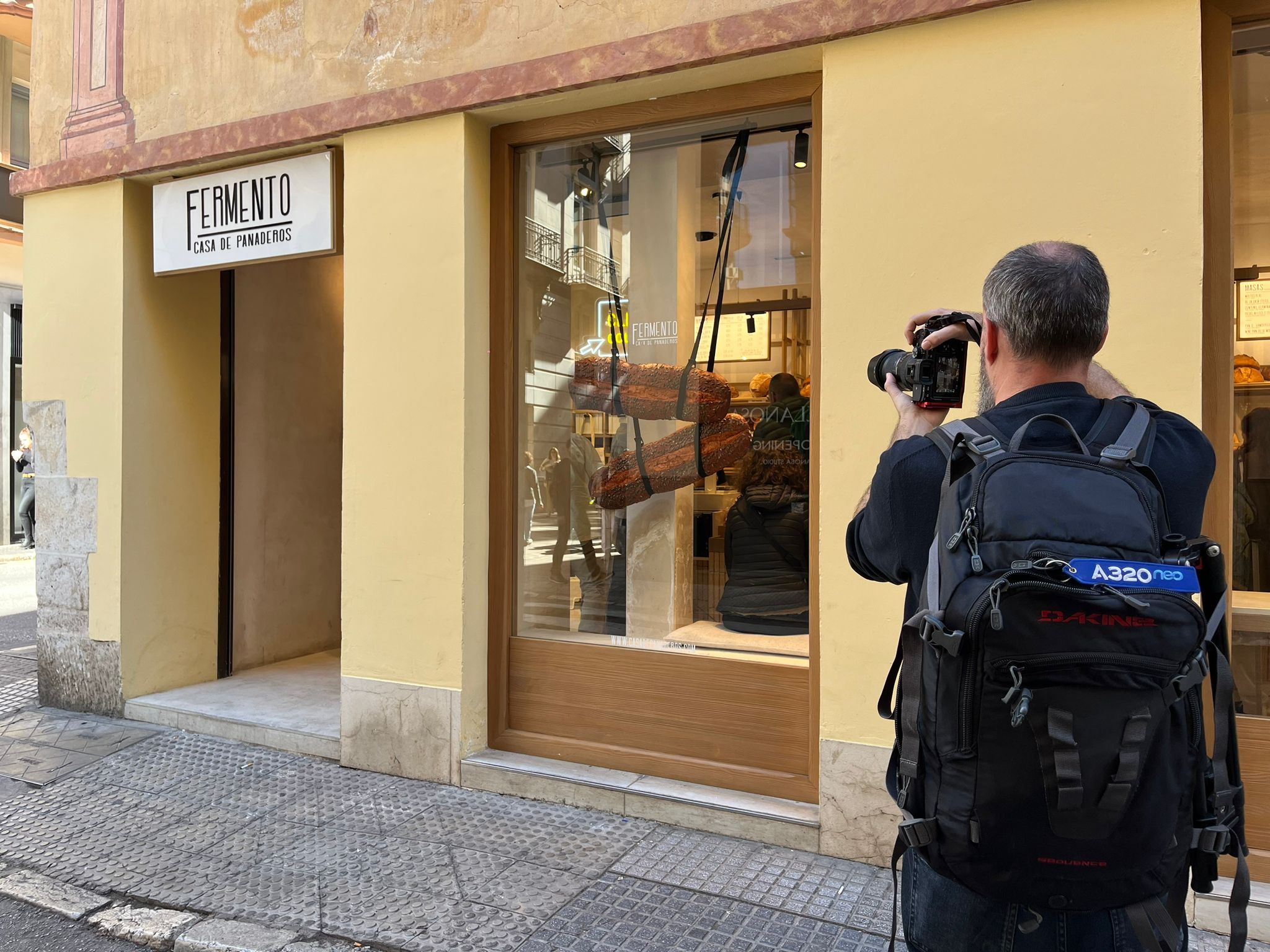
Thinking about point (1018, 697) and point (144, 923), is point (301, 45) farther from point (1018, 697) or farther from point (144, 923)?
point (1018, 697)

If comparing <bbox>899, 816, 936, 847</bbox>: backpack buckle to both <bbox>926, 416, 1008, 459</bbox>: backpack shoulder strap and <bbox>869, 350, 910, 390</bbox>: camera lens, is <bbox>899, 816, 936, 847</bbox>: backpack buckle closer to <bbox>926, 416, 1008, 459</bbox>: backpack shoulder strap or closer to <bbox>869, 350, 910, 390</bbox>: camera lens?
<bbox>926, 416, 1008, 459</bbox>: backpack shoulder strap

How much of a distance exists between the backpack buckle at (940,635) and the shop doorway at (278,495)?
4.94 meters

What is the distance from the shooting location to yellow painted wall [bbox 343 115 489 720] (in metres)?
4.70

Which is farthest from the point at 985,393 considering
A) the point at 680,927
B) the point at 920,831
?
the point at 680,927

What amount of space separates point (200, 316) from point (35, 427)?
51.5 inches

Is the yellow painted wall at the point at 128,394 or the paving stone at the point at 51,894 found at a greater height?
the yellow painted wall at the point at 128,394

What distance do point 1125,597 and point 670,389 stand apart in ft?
11.1

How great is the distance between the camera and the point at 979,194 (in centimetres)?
357

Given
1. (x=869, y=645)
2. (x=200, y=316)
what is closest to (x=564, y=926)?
(x=869, y=645)

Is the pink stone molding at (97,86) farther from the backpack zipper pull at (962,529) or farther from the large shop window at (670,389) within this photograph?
the backpack zipper pull at (962,529)

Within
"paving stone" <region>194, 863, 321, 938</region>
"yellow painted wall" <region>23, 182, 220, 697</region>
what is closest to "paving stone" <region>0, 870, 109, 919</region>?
"paving stone" <region>194, 863, 321, 938</region>

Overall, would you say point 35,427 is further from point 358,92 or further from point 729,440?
point 729,440

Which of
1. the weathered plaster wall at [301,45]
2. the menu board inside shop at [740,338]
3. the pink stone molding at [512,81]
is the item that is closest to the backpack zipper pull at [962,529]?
the pink stone molding at [512,81]

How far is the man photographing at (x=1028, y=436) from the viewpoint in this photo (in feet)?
5.31
